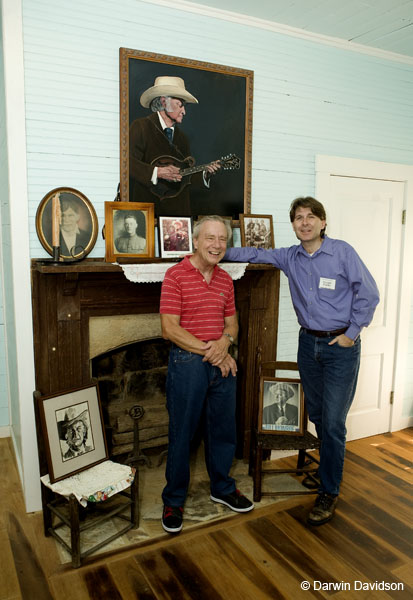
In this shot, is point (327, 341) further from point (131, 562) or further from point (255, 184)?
point (131, 562)

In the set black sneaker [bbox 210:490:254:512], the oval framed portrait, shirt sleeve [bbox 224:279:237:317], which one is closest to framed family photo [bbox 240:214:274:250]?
shirt sleeve [bbox 224:279:237:317]

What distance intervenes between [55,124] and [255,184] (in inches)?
48.9

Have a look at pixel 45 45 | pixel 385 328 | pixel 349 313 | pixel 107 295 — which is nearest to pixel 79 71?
pixel 45 45

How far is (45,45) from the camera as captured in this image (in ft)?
7.62

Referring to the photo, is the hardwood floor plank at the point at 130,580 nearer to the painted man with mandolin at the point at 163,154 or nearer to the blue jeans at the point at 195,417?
the blue jeans at the point at 195,417

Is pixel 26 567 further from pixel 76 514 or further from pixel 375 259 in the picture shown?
pixel 375 259

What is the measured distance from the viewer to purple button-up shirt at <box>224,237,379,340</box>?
97.0 inches

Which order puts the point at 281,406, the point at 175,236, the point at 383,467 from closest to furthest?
the point at 175,236 → the point at 281,406 → the point at 383,467

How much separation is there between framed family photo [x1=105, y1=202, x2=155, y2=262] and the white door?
4.49ft

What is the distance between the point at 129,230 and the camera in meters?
2.49

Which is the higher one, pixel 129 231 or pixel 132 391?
pixel 129 231

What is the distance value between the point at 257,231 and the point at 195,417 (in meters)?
1.22

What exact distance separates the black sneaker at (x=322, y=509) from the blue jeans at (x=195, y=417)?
47cm

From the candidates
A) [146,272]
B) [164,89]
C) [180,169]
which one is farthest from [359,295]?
[164,89]
